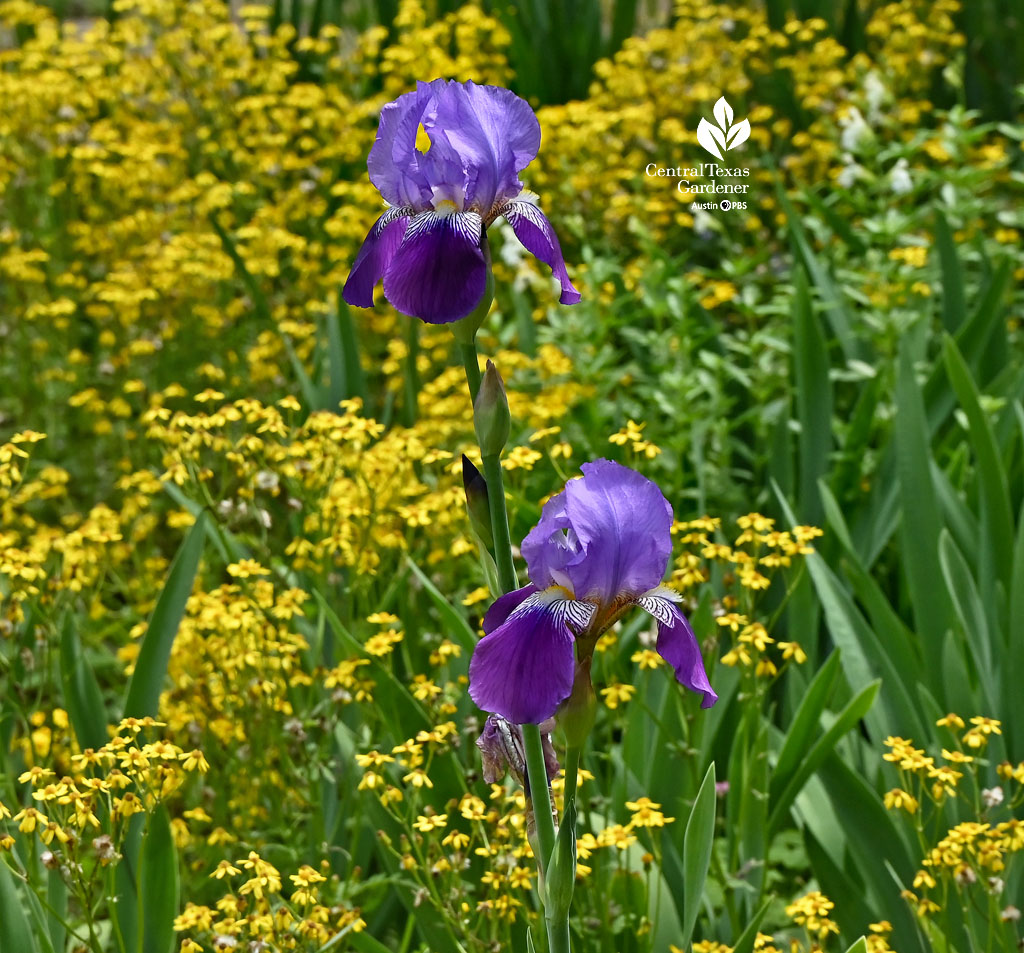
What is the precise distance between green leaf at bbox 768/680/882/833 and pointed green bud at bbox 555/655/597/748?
0.90 m

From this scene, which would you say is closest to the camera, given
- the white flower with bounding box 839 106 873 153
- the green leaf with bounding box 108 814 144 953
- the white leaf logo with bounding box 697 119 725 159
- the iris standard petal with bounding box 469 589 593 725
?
the iris standard petal with bounding box 469 589 593 725

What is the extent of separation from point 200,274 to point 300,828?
1960mm

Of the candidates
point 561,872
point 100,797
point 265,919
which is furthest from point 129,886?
point 561,872

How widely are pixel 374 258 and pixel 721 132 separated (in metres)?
3.02

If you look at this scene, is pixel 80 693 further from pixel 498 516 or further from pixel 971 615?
pixel 971 615

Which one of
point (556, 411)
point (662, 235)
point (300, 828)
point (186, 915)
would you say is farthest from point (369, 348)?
point (186, 915)

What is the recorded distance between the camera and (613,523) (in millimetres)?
1163

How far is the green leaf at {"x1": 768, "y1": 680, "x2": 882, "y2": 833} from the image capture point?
1.96 m

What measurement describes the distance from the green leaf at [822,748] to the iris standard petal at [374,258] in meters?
1.11

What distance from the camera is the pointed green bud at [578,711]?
117 cm

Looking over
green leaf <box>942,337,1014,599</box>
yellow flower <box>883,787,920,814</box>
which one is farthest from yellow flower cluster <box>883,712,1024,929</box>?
green leaf <box>942,337,1014,599</box>

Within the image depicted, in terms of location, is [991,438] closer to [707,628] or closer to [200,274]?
[707,628]

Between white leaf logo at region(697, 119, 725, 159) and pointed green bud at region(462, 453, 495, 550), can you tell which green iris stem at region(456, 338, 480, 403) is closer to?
pointed green bud at region(462, 453, 495, 550)

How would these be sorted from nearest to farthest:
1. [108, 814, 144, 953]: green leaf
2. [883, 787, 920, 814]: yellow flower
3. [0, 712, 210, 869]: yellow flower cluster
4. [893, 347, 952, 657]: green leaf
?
[0, 712, 210, 869]: yellow flower cluster
[883, 787, 920, 814]: yellow flower
[108, 814, 144, 953]: green leaf
[893, 347, 952, 657]: green leaf
